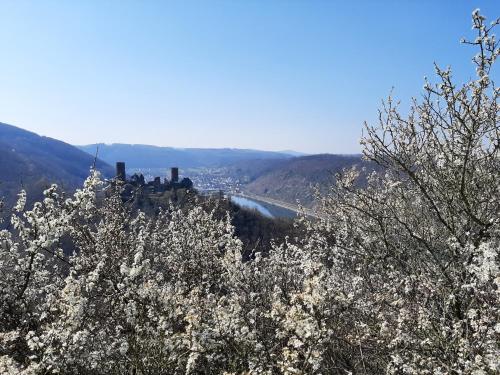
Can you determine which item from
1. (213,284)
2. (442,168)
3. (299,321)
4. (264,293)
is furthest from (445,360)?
(213,284)

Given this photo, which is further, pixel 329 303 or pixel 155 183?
pixel 155 183

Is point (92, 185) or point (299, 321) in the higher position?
point (92, 185)

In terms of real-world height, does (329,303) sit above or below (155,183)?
above

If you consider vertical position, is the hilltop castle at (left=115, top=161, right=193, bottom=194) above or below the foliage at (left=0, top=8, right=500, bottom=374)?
below

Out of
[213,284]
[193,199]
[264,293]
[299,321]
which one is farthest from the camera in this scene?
[193,199]

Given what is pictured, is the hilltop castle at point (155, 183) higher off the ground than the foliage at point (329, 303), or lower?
lower

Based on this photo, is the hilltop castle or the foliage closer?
the foliage

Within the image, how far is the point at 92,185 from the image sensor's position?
7.90 meters

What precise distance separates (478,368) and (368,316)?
12.3 feet

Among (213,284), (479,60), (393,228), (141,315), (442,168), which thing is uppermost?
(479,60)

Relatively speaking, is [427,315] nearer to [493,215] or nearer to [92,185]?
[493,215]

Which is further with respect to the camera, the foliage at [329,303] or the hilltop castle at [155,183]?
the hilltop castle at [155,183]

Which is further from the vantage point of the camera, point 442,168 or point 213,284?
point 213,284

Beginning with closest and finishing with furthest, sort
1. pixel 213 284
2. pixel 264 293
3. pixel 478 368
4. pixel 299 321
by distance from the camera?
pixel 478 368 < pixel 299 321 < pixel 264 293 < pixel 213 284
